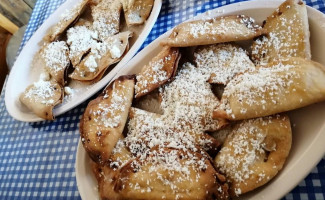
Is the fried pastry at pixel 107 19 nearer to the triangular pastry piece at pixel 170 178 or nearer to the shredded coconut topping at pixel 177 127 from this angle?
the shredded coconut topping at pixel 177 127

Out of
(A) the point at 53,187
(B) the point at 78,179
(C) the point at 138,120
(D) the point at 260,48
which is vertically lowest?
(A) the point at 53,187

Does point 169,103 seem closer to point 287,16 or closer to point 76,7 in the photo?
point 287,16

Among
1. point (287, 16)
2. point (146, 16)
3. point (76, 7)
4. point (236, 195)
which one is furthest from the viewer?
point (76, 7)

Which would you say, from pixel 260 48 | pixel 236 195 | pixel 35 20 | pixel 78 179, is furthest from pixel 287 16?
pixel 35 20

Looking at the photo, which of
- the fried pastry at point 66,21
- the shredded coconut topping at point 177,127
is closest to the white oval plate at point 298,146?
the shredded coconut topping at point 177,127

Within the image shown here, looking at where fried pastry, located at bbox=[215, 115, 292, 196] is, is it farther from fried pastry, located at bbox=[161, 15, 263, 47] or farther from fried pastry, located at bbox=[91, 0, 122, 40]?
fried pastry, located at bbox=[91, 0, 122, 40]

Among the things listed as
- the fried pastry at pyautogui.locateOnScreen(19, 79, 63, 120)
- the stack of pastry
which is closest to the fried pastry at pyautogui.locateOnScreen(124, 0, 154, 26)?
the stack of pastry

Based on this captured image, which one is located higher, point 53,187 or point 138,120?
point 138,120
